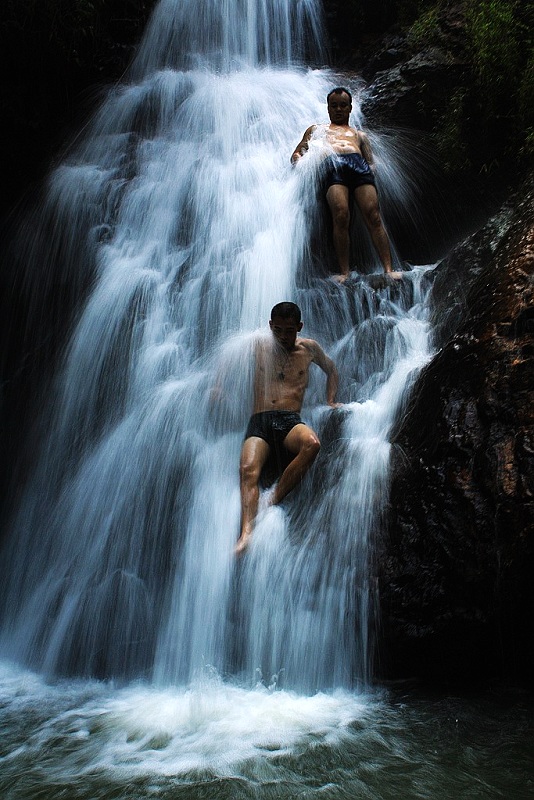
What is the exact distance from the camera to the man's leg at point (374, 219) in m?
5.88

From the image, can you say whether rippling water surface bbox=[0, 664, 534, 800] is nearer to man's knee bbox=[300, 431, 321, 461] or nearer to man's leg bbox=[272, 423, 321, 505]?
man's leg bbox=[272, 423, 321, 505]

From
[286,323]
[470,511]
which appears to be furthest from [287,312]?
[470,511]

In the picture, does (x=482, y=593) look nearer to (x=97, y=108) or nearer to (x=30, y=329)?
(x=30, y=329)

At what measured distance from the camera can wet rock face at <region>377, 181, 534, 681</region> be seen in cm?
322

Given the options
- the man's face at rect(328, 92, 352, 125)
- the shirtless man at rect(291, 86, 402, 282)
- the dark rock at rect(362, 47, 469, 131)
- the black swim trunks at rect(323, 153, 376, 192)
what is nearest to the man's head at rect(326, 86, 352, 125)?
the man's face at rect(328, 92, 352, 125)

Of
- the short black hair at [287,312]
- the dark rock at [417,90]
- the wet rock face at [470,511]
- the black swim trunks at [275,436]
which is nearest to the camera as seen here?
the wet rock face at [470,511]

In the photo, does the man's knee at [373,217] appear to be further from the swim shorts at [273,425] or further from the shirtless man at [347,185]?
the swim shorts at [273,425]

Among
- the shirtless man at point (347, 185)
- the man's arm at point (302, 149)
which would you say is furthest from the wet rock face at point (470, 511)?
the man's arm at point (302, 149)

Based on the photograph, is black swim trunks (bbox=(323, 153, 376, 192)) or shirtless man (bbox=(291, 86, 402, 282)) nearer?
shirtless man (bbox=(291, 86, 402, 282))

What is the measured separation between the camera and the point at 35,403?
565cm

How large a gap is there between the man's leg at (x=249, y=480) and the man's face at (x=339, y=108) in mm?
4036

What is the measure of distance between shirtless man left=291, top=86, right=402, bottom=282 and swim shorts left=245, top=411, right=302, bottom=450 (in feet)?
5.61

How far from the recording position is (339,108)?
267 inches

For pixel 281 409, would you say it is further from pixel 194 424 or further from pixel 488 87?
pixel 488 87
